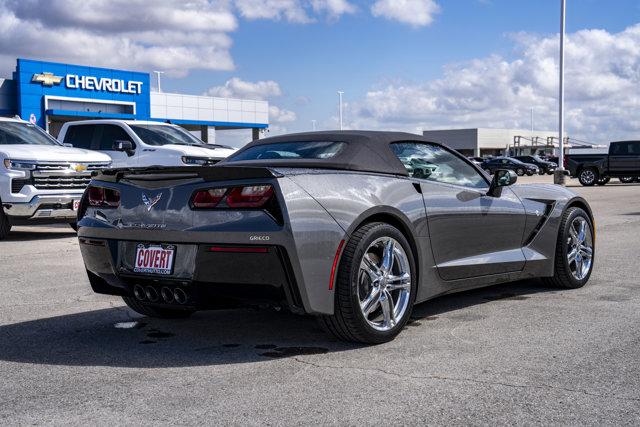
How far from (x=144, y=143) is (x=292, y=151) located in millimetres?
9970

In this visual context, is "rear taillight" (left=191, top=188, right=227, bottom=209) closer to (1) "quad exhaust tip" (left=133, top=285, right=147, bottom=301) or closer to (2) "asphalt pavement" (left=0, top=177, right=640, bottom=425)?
(1) "quad exhaust tip" (left=133, top=285, right=147, bottom=301)

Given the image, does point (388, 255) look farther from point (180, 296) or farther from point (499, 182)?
point (499, 182)

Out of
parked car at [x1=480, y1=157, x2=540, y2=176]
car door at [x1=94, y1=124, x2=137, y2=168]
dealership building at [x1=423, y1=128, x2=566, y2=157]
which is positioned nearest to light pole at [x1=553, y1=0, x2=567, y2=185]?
parked car at [x1=480, y1=157, x2=540, y2=176]

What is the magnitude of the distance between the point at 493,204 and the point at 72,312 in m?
3.41

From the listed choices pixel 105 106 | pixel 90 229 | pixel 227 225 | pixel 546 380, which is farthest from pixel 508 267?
pixel 105 106

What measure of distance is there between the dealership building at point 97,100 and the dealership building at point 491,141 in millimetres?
A: 51584

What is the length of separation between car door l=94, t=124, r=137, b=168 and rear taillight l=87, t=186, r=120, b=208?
1008 cm

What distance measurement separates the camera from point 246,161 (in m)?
5.83

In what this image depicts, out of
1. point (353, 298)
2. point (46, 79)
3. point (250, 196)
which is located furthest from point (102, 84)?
point (353, 298)

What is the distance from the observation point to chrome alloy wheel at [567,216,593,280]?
6.95 m

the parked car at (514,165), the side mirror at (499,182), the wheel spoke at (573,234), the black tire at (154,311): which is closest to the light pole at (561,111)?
the parked car at (514,165)

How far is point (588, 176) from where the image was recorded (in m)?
33.8

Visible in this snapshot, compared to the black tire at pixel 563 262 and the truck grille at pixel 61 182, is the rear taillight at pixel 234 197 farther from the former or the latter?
the truck grille at pixel 61 182

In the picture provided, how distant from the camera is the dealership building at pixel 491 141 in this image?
104 metres
